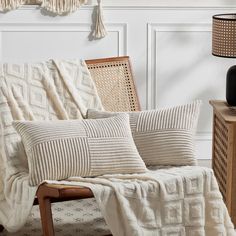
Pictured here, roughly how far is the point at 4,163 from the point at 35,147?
0.24m

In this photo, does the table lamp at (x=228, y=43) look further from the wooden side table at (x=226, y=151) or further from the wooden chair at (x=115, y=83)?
the wooden chair at (x=115, y=83)

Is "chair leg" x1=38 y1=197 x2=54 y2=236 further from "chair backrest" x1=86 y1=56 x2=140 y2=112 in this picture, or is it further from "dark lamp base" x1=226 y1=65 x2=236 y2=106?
"dark lamp base" x1=226 y1=65 x2=236 y2=106

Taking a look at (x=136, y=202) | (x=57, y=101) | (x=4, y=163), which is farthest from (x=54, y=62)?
(x=136, y=202)

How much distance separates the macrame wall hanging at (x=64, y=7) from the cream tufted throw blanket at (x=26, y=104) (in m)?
0.81

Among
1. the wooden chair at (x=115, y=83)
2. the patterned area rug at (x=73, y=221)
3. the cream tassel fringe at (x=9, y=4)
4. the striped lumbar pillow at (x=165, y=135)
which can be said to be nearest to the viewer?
the striped lumbar pillow at (x=165, y=135)

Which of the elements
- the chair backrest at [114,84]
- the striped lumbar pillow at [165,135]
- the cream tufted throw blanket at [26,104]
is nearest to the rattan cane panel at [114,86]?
the chair backrest at [114,84]

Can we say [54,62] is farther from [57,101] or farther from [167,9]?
[167,9]

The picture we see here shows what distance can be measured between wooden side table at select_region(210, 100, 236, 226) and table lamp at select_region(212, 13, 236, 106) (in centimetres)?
8

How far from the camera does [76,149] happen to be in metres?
3.36

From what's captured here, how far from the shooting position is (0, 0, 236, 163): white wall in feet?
15.3

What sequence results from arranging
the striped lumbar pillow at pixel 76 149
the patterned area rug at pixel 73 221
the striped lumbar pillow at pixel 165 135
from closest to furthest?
the striped lumbar pillow at pixel 76 149 < the striped lumbar pillow at pixel 165 135 < the patterned area rug at pixel 73 221

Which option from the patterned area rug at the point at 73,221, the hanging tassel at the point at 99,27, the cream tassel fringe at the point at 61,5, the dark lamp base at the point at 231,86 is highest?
the cream tassel fringe at the point at 61,5

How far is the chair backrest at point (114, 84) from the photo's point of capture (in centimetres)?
397

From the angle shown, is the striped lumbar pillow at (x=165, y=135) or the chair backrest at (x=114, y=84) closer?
the striped lumbar pillow at (x=165, y=135)
